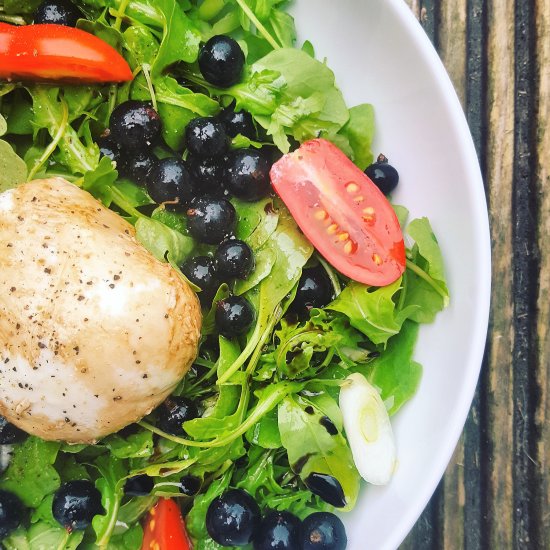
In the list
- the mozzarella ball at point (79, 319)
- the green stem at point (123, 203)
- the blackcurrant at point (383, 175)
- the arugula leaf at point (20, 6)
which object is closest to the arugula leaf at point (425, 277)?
the blackcurrant at point (383, 175)

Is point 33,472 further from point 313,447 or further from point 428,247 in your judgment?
point 428,247

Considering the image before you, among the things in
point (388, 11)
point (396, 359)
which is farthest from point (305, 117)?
point (396, 359)

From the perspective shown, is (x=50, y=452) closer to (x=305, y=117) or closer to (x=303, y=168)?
(x=303, y=168)

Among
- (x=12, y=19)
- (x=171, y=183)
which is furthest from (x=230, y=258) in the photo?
(x=12, y=19)

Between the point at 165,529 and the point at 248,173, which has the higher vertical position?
the point at 248,173

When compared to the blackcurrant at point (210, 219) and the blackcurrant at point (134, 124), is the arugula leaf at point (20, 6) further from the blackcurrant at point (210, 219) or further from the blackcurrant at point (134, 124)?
the blackcurrant at point (210, 219)
